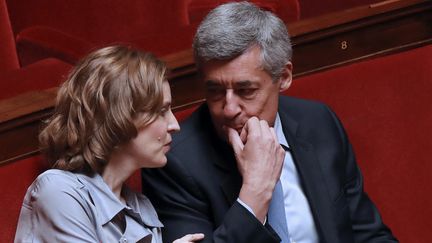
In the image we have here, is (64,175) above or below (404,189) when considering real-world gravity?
Answer: above

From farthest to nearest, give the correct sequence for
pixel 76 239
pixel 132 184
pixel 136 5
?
pixel 136 5, pixel 132 184, pixel 76 239

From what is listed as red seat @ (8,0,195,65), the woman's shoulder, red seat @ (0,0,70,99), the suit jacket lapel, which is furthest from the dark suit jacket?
red seat @ (8,0,195,65)

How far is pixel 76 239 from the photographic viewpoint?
722mm

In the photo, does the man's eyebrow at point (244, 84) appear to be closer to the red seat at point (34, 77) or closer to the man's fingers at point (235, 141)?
the man's fingers at point (235, 141)

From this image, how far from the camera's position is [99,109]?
747 mm

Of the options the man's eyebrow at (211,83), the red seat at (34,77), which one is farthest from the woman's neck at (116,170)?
the red seat at (34,77)

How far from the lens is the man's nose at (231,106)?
810 millimetres

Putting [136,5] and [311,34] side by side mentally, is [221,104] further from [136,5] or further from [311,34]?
[136,5]

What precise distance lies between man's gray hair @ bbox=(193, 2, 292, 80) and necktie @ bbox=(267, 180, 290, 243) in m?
0.12

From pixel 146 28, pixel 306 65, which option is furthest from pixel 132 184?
pixel 146 28

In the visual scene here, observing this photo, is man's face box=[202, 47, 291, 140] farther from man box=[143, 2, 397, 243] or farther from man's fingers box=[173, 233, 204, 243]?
man's fingers box=[173, 233, 204, 243]

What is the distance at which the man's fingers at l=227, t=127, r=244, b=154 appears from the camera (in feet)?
2.65

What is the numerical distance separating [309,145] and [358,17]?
0.64 feet

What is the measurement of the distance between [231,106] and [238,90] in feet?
0.06
